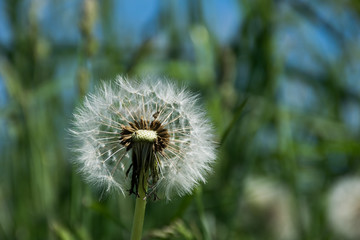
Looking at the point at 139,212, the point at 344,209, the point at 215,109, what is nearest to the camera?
the point at 139,212

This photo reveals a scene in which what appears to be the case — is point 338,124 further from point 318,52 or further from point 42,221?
point 42,221

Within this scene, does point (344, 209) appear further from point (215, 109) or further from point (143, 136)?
point (143, 136)

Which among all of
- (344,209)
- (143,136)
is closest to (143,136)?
(143,136)

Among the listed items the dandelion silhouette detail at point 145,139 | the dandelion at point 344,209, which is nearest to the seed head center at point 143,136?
the dandelion silhouette detail at point 145,139

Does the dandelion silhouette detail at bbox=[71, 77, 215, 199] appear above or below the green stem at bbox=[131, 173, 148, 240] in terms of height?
above

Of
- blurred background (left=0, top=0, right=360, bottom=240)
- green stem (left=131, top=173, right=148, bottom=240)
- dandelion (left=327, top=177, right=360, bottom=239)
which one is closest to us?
green stem (left=131, top=173, right=148, bottom=240)

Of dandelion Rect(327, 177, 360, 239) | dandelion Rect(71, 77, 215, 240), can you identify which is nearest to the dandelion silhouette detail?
dandelion Rect(71, 77, 215, 240)

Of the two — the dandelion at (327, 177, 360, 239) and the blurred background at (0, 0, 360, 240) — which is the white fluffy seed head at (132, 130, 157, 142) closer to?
the blurred background at (0, 0, 360, 240)

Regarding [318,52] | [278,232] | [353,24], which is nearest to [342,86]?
[318,52]
